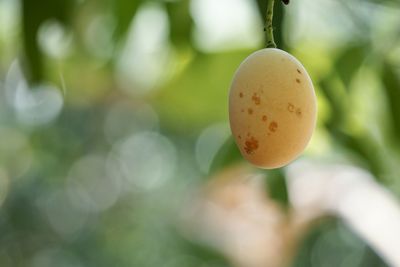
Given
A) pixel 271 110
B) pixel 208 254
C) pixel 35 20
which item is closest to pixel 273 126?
pixel 271 110

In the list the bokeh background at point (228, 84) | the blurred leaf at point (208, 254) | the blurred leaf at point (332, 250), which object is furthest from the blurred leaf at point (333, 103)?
the blurred leaf at point (332, 250)

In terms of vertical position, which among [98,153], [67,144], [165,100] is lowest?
[98,153]

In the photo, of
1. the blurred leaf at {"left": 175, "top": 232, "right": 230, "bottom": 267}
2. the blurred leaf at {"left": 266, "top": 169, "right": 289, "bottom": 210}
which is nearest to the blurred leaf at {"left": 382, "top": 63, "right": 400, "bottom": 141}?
the blurred leaf at {"left": 266, "top": 169, "right": 289, "bottom": 210}

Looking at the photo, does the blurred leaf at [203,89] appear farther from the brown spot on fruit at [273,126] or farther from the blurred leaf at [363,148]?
the brown spot on fruit at [273,126]

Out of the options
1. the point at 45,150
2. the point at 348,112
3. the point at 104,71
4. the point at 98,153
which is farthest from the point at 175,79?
the point at 98,153

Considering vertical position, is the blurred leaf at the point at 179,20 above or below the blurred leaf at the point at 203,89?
above

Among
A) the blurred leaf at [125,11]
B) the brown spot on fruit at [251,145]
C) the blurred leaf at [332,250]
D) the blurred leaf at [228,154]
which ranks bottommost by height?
the blurred leaf at [332,250]

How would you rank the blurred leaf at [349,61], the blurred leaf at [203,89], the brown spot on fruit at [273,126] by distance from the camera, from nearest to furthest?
the brown spot on fruit at [273,126] < the blurred leaf at [349,61] < the blurred leaf at [203,89]

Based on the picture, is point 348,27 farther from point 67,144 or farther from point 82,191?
point 82,191
